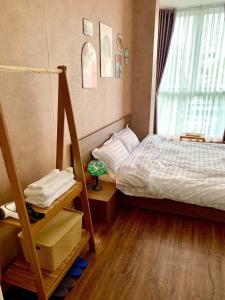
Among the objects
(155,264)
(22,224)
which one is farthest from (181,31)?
(22,224)

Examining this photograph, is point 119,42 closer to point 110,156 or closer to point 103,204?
point 110,156

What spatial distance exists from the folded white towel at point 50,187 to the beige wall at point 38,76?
0.24 m

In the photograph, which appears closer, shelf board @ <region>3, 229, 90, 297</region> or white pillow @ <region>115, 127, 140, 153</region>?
shelf board @ <region>3, 229, 90, 297</region>

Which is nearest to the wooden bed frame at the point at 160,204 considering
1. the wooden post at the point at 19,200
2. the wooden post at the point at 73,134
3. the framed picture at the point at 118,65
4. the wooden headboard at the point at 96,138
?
the wooden headboard at the point at 96,138

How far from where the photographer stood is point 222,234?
81.8 inches

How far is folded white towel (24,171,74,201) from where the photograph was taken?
1.27 metres

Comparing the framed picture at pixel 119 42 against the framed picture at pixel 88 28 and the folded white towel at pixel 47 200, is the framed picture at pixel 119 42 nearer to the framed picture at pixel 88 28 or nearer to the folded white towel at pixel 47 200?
the framed picture at pixel 88 28

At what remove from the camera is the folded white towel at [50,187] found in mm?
1272

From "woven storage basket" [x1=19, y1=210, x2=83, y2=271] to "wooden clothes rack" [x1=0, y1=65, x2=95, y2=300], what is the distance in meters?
0.05

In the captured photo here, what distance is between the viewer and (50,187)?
1.33 m

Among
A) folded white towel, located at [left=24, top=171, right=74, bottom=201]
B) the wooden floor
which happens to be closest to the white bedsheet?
the wooden floor

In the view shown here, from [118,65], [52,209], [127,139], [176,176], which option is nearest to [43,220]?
[52,209]

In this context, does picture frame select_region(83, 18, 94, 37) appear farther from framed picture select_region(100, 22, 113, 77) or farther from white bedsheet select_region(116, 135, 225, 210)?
white bedsheet select_region(116, 135, 225, 210)

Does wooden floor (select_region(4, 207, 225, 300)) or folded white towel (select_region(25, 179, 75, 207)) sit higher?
folded white towel (select_region(25, 179, 75, 207))
